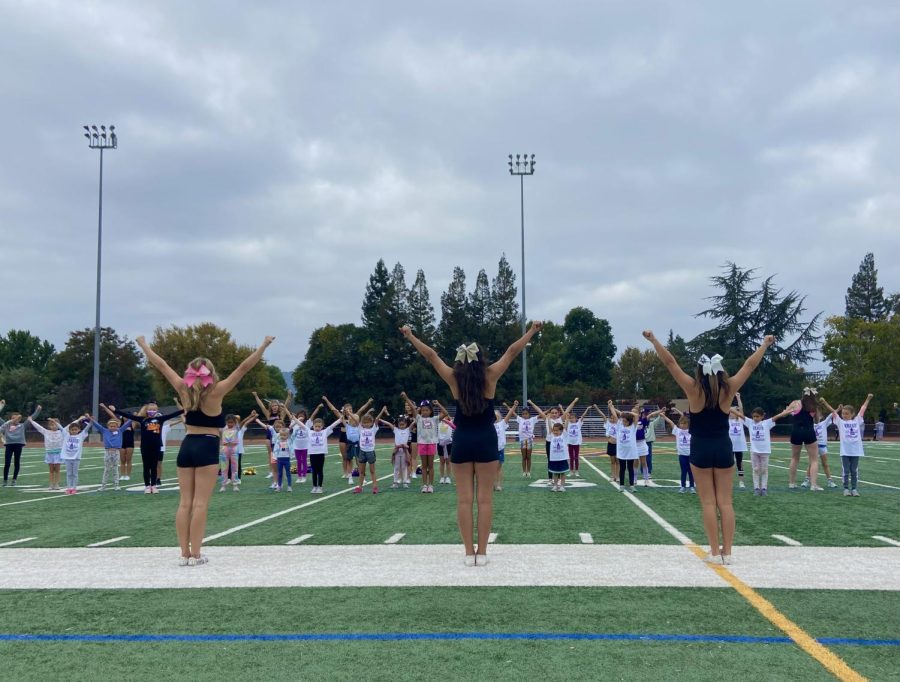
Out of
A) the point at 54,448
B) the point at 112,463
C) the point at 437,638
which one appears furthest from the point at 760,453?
the point at 54,448

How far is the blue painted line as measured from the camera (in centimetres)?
433

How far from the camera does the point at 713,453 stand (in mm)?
6496

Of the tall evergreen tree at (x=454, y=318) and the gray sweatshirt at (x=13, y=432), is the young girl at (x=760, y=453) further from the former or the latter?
the tall evergreen tree at (x=454, y=318)

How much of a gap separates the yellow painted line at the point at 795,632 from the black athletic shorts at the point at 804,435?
30.3ft

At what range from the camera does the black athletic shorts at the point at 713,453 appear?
6.48 meters

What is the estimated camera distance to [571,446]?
1745cm

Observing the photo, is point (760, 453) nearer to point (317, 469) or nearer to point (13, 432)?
point (317, 469)

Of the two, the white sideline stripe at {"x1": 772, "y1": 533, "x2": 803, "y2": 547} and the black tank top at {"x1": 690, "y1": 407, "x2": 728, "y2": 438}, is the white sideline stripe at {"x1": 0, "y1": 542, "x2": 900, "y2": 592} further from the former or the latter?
the black tank top at {"x1": 690, "y1": 407, "x2": 728, "y2": 438}

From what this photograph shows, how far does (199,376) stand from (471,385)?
250 cm

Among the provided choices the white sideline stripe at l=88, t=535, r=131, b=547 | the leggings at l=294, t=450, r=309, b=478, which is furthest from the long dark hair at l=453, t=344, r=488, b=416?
the leggings at l=294, t=450, r=309, b=478

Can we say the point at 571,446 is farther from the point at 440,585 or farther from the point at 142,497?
the point at 440,585

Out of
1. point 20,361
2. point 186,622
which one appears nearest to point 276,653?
point 186,622

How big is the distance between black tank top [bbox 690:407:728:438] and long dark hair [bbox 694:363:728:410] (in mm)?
57

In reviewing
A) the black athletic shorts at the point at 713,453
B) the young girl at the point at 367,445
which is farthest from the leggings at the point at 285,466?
the black athletic shorts at the point at 713,453
